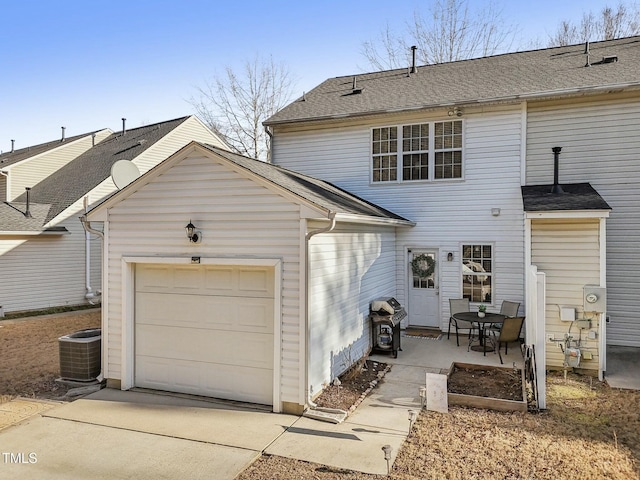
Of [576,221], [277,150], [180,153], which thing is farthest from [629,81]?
[180,153]

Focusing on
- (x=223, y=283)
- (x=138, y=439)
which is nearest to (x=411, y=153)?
(x=223, y=283)

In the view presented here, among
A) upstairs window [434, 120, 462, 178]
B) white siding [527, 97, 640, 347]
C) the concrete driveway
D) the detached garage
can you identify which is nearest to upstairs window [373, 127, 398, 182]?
upstairs window [434, 120, 462, 178]

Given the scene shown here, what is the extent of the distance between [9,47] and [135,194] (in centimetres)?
1005

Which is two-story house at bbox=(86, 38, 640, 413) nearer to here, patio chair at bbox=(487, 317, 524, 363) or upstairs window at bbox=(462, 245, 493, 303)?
upstairs window at bbox=(462, 245, 493, 303)

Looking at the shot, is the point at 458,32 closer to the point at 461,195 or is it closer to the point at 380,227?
the point at 461,195

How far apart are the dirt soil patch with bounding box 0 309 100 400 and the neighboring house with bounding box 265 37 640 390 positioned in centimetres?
589

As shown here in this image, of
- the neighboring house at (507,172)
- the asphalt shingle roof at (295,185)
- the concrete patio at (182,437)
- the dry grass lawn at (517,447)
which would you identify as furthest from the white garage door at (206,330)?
the neighboring house at (507,172)

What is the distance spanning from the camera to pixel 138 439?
4.82m

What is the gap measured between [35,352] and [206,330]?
16.1 ft

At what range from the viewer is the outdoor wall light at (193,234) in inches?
236

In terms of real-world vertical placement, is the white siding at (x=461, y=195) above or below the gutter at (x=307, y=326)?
above

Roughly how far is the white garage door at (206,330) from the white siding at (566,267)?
16.9ft

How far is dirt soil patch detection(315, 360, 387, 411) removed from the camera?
585cm

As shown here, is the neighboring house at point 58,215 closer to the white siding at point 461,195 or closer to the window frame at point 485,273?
the white siding at point 461,195
